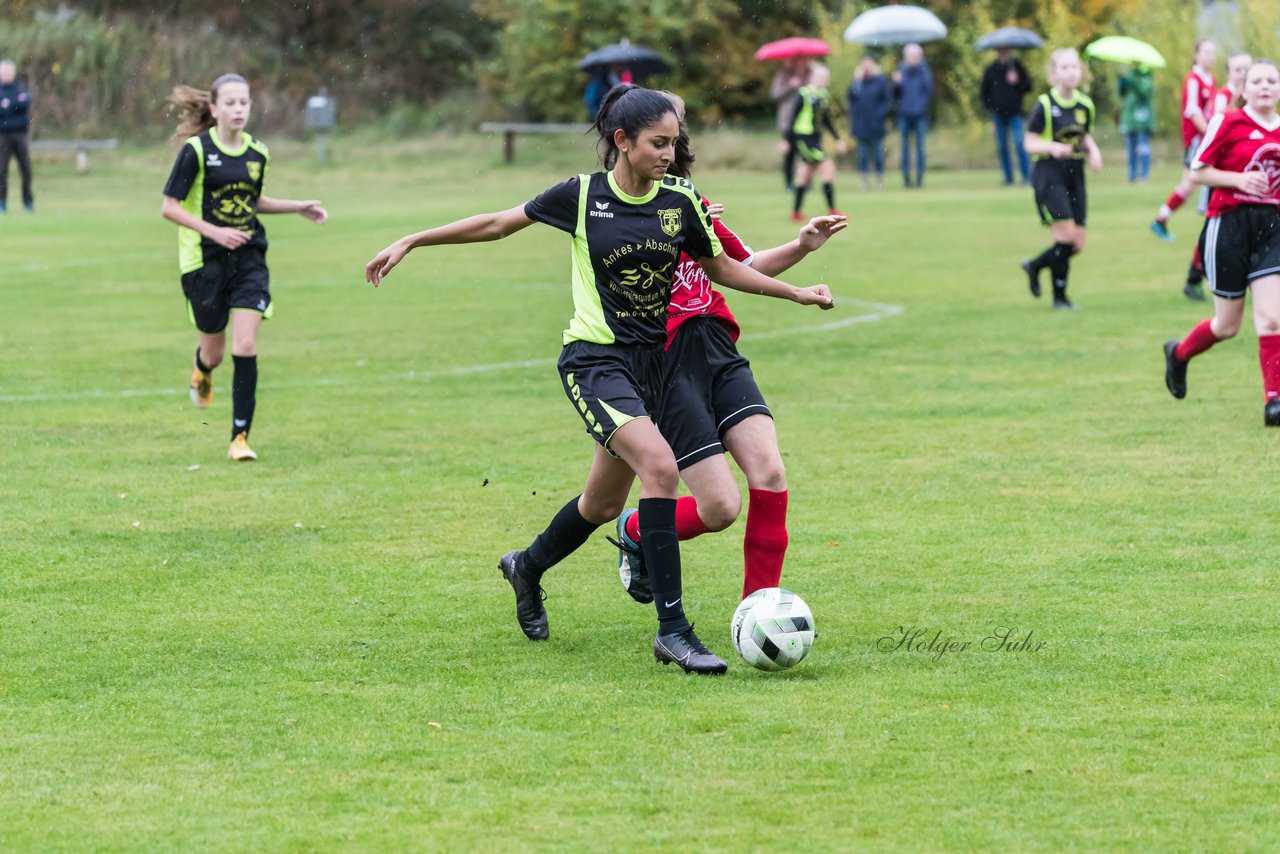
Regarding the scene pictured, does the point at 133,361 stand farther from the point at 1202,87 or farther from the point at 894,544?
the point at 1202,87

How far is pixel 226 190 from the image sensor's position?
1000 centimetres

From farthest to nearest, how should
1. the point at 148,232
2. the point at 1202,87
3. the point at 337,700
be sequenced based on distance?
the point at 148,232 < the point at 1202,87 < the point at 337,700

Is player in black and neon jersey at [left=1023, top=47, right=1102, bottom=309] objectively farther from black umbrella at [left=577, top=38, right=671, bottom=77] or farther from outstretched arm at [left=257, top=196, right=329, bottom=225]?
black umbrella at [left=577, top=38, right=671, bottom=77]

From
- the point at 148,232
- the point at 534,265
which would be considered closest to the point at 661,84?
the point at 148,232

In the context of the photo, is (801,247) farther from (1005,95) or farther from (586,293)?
(1005,95)

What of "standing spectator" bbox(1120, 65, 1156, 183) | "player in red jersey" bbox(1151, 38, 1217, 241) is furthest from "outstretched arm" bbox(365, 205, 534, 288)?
"standing spectator" bbox(1120, 65, 1156, 183)

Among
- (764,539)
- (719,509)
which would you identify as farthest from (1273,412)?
(719,509)

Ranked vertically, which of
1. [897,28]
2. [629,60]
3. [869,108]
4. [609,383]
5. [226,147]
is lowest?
[609,383]

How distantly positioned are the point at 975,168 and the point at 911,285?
2015cm

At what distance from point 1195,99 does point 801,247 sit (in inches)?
554

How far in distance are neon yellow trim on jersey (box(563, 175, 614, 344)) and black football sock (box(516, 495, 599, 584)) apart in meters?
0.62

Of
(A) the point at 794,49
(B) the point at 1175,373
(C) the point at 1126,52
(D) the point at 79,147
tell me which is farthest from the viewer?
(D) the point at 79,147

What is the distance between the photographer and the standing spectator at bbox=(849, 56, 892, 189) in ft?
108

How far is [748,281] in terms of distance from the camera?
606 centimetres
